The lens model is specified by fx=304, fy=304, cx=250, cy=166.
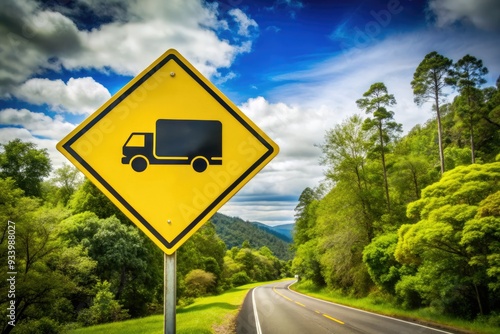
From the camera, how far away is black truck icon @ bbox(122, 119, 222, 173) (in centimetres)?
150

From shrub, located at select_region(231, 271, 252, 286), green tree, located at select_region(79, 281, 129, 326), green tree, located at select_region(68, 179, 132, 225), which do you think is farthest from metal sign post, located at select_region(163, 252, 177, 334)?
shrub, located at select_region(231, 271, 252, 286)

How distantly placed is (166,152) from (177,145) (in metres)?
0.06

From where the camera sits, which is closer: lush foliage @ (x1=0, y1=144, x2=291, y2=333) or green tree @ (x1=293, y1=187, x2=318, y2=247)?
lush foliage @ (x1=0, y1=144, x2=291, y2=333)

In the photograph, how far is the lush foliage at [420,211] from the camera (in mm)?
12445

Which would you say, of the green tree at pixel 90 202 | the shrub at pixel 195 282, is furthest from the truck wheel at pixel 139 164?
the shrub at pixel 195 282

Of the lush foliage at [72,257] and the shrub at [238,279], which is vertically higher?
the lush foliage at [72,257]

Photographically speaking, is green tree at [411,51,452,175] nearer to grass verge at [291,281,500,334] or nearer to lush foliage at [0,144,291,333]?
grass verge at [291,281,500,334]

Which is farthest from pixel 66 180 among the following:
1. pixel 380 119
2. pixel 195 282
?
pixel 380 119

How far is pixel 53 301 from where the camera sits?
528 inches

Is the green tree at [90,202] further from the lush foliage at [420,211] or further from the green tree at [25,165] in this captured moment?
the lush foliage at [420,211]

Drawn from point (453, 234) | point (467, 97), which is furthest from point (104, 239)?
point (467, 97)

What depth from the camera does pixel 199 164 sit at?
4.99 ft

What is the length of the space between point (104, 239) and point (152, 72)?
25417 millimetres

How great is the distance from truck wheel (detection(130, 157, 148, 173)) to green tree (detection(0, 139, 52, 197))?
43.0 meters
